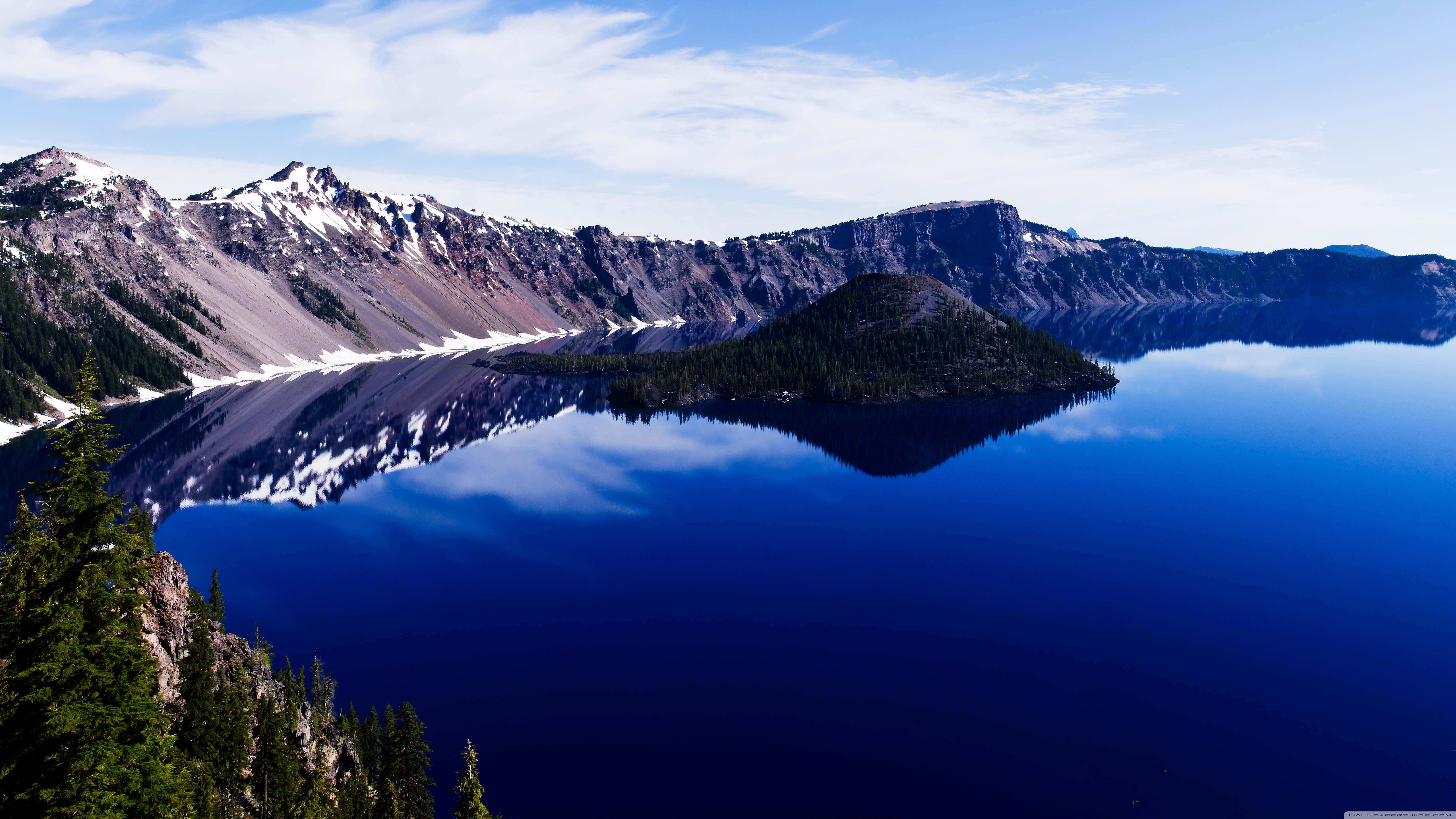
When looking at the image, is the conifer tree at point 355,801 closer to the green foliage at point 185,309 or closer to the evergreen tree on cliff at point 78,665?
the evergreen tree on cliff at point 78,665

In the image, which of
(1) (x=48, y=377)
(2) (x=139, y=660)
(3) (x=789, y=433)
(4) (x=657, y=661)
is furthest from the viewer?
(1) (x=48, y=377)

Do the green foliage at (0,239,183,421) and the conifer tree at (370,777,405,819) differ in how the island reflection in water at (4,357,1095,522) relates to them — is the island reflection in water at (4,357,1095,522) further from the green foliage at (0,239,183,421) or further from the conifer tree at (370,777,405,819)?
the conifer tree at (370,777,405,819)

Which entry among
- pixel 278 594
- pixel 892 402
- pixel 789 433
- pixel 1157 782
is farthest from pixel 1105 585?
pixel 892 402

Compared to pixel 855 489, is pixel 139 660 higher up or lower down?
higher up

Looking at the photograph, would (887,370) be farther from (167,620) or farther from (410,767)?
(167,620)

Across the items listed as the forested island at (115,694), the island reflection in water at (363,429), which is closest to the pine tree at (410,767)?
the forested island at (115,694)

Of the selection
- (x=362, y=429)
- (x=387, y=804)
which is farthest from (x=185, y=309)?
(x=387, y=804)

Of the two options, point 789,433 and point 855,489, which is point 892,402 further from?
point 855,489
